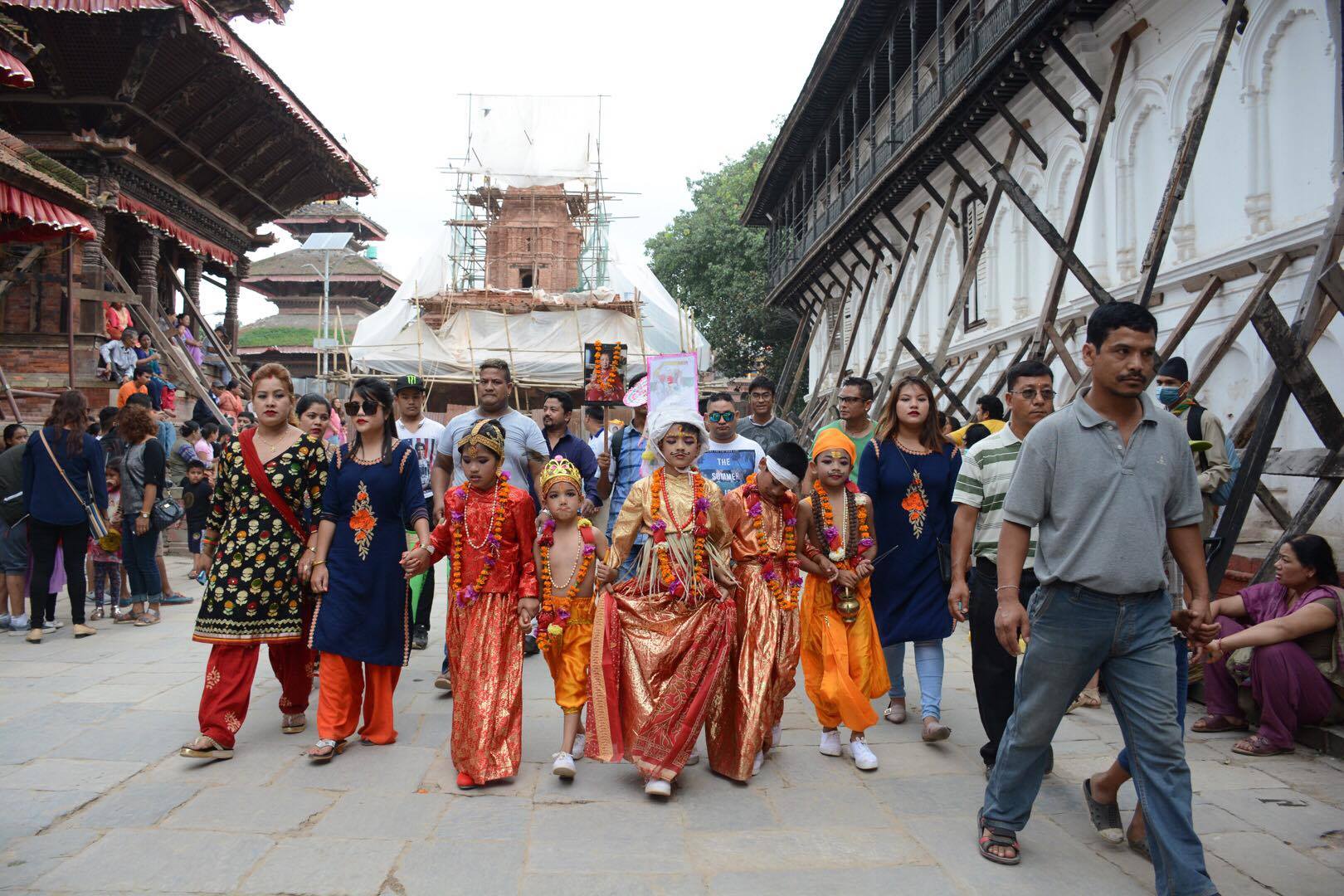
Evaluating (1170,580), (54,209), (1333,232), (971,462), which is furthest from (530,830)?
(54,209)

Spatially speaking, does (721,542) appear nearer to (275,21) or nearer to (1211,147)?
(1211,147)

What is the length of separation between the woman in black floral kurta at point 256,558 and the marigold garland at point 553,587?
1.27m

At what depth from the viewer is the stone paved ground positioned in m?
3.50

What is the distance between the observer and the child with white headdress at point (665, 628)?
4.43 m

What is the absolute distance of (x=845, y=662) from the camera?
4914 mm

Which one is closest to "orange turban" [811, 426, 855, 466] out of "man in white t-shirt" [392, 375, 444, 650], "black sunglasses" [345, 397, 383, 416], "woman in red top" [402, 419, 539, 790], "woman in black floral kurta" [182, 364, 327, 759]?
"woman in red top" [402, 419, 539, 790]

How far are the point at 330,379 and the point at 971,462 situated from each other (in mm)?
25758

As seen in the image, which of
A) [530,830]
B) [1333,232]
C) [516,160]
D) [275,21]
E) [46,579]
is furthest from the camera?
[516,160]

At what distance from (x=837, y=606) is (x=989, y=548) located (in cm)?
82

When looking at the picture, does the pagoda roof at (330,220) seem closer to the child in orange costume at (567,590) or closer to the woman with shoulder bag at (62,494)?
the woman with shoulder bag at (62,494)

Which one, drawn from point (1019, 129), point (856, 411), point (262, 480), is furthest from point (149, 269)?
point (856, 411)

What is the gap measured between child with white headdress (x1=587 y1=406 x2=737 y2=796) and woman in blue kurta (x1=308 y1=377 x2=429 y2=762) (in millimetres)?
1135

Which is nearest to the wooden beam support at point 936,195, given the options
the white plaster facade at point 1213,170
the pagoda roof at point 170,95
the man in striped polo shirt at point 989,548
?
the white plaster facade at point 1213,170

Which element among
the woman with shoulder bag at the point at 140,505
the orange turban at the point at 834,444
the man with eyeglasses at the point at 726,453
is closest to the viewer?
the orange turban at the point at 834,444
